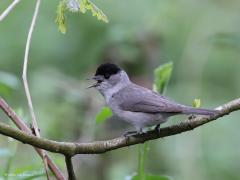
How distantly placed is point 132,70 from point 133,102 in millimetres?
2070

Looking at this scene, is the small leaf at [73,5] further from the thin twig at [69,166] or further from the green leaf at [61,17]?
the thin twig at [69,166]

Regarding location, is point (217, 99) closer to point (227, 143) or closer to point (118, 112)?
point (227, 143)

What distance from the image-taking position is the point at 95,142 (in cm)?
219

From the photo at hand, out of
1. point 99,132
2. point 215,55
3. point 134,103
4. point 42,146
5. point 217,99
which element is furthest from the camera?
A: point 215,55

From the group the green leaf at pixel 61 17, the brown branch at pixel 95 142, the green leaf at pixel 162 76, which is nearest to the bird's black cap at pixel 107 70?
the green leaf at pixel 162 76

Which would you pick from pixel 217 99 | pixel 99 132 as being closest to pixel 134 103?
pixel 99 132

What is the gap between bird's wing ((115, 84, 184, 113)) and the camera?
3473mm

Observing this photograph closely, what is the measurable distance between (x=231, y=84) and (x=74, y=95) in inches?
67.3

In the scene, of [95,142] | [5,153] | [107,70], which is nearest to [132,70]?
[107,70]

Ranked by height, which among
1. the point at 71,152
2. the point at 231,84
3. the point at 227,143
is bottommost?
the point at 227,143

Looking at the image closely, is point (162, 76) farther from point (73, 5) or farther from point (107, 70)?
point (107, 70)

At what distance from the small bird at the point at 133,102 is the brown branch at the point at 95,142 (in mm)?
554

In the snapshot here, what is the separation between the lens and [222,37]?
3.95 meters

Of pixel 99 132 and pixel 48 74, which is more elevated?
pixel 48 74
